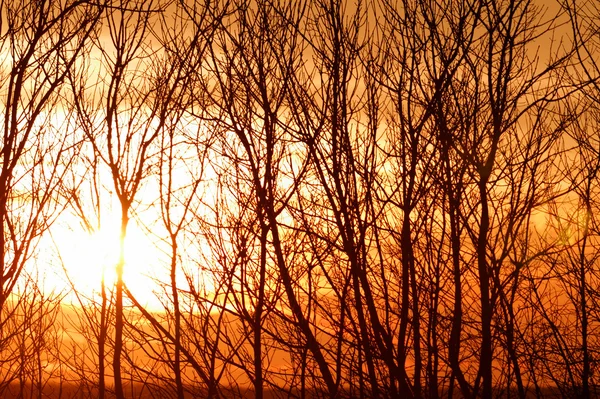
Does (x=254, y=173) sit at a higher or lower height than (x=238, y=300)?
higher

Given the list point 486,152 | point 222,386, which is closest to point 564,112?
point 486,152

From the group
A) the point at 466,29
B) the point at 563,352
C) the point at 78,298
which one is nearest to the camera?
the point at 466,29

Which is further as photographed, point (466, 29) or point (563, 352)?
point (563, 352)

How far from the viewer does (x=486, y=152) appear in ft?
16.2

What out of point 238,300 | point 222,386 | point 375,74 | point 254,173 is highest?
point 375,74

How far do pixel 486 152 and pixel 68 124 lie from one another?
373cm

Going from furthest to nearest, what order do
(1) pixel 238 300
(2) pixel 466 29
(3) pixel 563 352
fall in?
(3) pixel 563 352 → (1) pixel 238 300 → (2) pixel 466 29

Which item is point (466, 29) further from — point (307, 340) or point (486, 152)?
A: point (307, 340)

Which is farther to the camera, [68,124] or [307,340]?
[68,124]

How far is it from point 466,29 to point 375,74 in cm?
68

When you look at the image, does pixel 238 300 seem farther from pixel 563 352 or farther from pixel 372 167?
pixel 563 352

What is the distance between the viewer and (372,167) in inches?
191

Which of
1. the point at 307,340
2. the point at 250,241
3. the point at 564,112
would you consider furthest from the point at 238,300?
the point at 564,112

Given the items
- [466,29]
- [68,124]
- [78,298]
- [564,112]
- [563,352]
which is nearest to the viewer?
[466,29]
